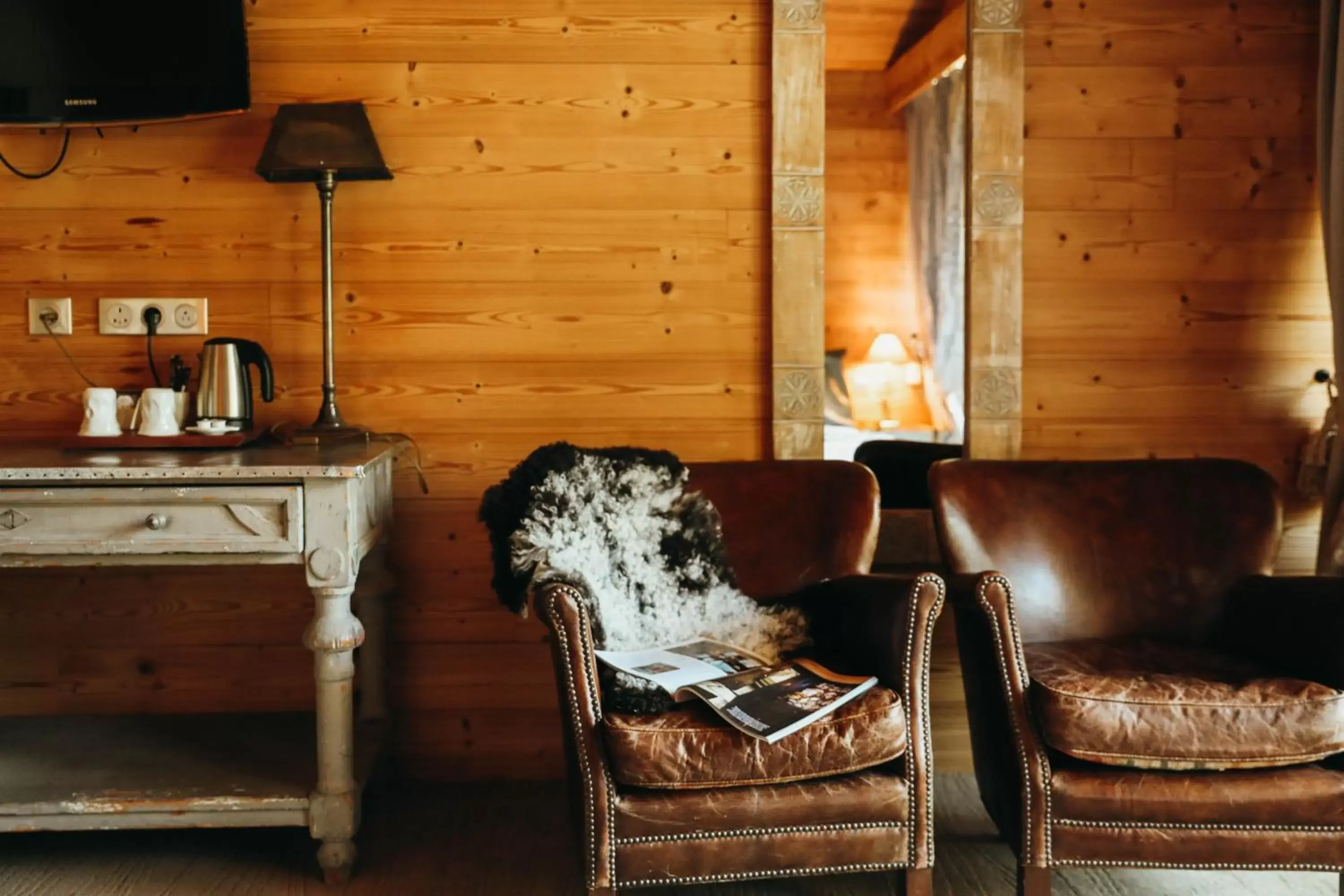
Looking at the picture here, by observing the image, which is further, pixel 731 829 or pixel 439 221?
pixel 439 221

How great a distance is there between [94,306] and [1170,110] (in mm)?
2616

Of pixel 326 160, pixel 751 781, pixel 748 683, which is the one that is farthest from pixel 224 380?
pixel 751 781

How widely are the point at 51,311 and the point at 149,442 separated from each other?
553 millimetres

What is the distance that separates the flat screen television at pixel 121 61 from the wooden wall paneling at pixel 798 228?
1.24m

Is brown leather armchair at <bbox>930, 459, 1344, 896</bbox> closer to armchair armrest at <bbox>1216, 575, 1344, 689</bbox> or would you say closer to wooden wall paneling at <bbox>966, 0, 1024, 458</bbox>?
armchair armrest at <bbox>1216, 575, 1344, 689</bbox>

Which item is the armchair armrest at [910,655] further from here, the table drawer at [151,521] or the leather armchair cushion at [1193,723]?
the table drawer at [151,521]

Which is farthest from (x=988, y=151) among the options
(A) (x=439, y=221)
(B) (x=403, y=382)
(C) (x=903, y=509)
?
(B) (x=403, y=382)

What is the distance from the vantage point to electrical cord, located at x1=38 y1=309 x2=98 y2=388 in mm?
2668

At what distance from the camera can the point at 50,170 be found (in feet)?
8.71

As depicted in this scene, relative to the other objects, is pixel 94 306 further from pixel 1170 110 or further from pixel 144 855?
pixel 1170 110

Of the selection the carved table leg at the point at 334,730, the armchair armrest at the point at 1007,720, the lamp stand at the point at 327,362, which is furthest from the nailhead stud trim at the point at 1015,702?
the lamp stand at the point at 327,362

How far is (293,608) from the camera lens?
275 centimetres

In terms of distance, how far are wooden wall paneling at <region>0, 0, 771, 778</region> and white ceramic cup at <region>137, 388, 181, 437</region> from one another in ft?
1.05

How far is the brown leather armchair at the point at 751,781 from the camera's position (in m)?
1.82
